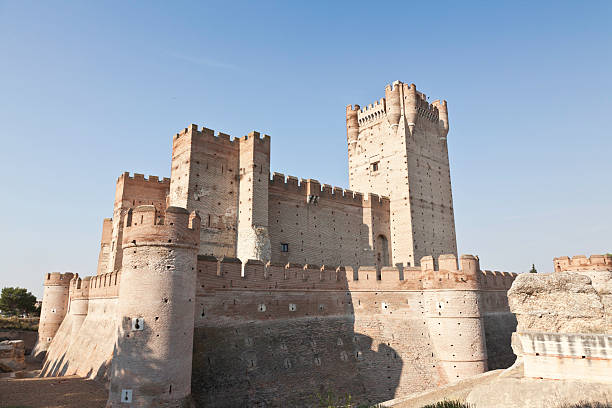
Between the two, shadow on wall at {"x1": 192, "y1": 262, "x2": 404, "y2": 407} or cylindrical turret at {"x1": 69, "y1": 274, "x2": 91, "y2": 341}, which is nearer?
shadow on wall at {"x1": 192, "y1": 262, "x2": 404, "y2": 407}

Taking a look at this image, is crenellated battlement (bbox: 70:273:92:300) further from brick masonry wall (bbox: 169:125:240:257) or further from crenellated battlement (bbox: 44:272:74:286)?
brick masonry wall (bbox: 169:125:240:257)

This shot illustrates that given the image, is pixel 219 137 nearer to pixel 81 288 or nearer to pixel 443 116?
pixel 81 288

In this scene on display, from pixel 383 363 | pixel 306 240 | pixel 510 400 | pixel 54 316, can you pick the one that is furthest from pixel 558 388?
pixel 54 316

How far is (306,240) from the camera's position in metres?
27.1

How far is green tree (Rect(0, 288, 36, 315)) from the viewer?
39438 millimetres

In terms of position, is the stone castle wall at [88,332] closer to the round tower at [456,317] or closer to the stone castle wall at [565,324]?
the round tower at [456,317]

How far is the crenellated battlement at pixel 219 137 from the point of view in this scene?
22406 mm

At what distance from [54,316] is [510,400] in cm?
3104

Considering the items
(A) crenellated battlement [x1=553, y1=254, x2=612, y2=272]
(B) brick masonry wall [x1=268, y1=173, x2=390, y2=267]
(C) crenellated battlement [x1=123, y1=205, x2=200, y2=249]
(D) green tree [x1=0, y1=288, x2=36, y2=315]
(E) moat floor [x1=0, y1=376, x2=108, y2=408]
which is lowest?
(E) moat floor [x1=0, y1=376, x2=108, y2=408]

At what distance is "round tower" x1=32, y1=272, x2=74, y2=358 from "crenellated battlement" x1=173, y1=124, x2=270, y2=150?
1528cm

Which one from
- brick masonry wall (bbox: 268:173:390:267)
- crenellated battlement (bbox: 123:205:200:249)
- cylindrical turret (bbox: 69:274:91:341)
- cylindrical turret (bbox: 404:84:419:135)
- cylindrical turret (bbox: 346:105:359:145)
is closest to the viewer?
crenellated battlement (bbox: 123:205:200:249)

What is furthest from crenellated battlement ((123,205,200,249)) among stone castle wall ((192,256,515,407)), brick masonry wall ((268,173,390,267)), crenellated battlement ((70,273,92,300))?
crenellated battlement ((70,273,92,300))

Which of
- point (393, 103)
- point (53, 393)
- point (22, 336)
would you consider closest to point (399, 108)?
point (393, 103)

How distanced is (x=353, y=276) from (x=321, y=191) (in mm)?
9795
